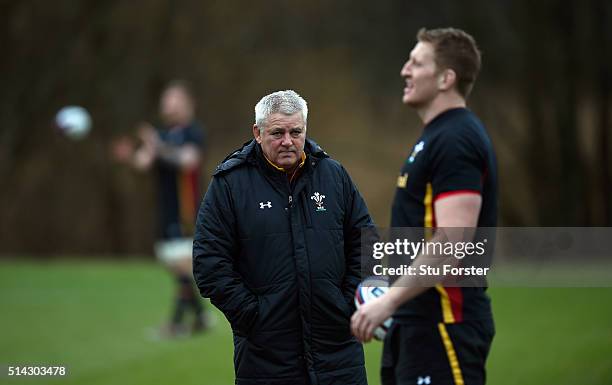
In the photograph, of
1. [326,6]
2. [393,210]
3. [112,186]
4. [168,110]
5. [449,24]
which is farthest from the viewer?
[112,186]

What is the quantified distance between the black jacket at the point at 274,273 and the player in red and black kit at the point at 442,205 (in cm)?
33

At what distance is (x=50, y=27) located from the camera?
1889 cm

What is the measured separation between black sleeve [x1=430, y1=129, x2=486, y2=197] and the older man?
53cm

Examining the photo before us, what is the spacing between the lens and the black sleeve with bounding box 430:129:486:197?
4594 mm

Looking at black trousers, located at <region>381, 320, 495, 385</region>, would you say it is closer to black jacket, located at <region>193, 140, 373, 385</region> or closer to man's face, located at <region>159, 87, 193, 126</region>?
black jacket, located at <region>193, 140, 373, 385</region>

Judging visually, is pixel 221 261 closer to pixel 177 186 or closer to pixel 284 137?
Result: pixel 284 137

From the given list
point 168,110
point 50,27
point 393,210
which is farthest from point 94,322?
point 50,27

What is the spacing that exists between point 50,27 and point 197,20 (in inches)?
109

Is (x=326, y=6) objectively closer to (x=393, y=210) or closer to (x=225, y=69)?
(x=225, y=69)

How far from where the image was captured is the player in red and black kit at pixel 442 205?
4594mm

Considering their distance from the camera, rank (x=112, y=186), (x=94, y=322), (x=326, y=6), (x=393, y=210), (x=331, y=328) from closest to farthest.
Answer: (x=331, y=328) → (x=393, y=210) → (x=94, y=322) → (x=326, y=6) → (x=112, y=186)

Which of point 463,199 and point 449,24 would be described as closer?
point 463,199

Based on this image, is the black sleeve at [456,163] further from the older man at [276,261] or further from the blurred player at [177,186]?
the blurred player at [177,186]

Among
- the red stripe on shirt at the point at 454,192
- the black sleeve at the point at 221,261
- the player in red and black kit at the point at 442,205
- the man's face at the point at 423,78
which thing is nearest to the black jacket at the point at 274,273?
the black sleeve at the point at 221,261
